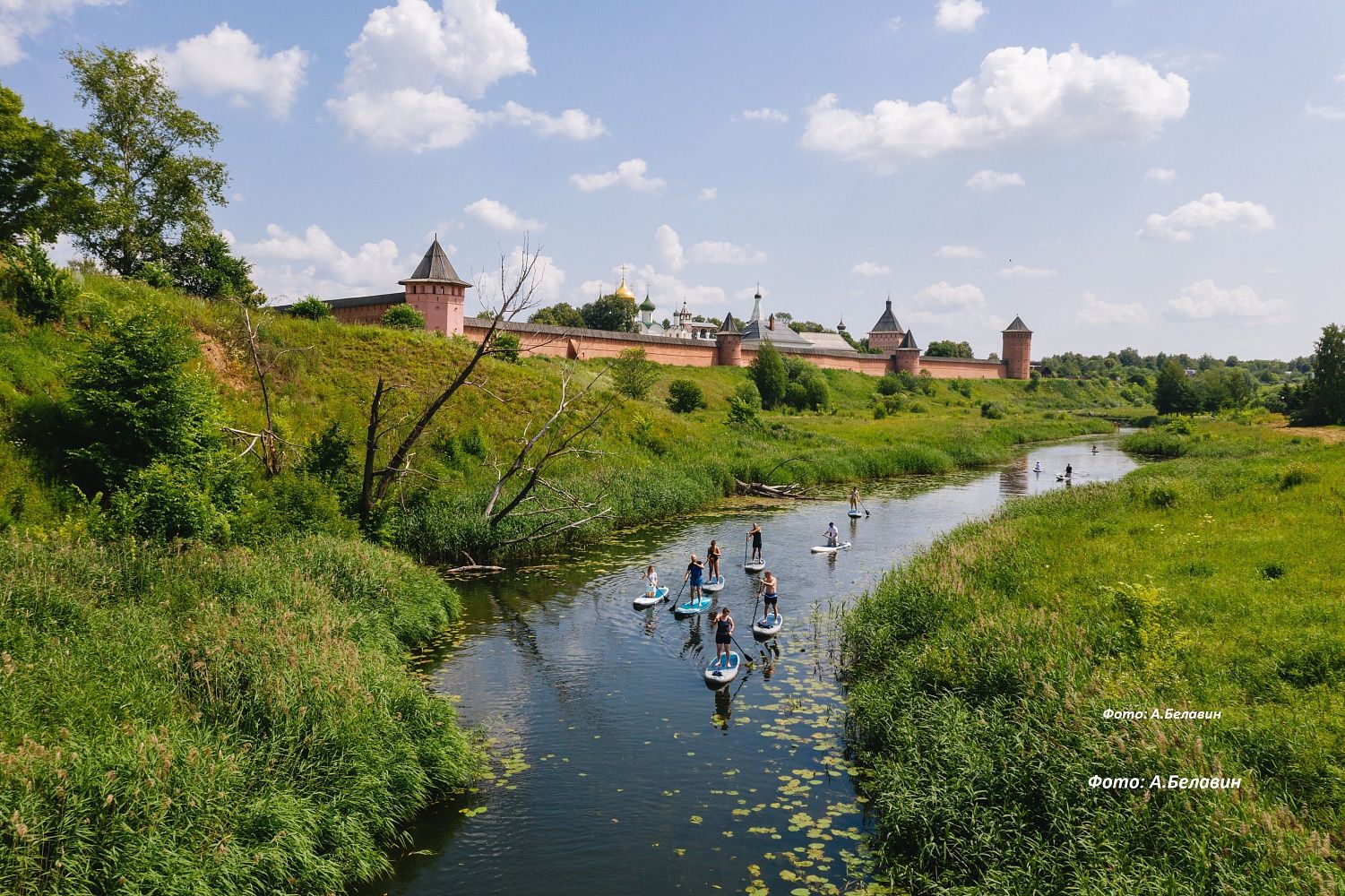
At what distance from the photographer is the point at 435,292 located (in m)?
45.4

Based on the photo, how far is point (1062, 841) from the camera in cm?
768

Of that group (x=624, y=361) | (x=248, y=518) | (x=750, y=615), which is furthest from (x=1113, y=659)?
(x=624, y=361)

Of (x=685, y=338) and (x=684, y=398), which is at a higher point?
(x=685, y=338)

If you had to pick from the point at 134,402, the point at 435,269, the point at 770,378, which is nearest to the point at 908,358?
the point at 770,378

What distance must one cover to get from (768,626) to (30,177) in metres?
27.9

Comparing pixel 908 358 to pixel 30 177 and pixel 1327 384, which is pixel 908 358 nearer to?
pixel 1327 384

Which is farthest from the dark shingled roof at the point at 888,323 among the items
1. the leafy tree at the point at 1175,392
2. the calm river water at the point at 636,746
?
the calm river water at the point at 636,746

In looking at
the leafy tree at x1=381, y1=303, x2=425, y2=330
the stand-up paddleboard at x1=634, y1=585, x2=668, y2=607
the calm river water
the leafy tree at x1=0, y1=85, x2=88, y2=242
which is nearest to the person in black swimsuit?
the calm river water

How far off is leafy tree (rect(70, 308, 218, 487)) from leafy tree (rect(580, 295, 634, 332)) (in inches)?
3396

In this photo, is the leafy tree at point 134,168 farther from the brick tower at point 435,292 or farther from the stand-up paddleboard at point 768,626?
the stand-up paddleboard at point 768,626

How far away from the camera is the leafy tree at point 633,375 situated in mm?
44125

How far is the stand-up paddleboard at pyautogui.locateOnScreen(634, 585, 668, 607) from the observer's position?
17.7 m

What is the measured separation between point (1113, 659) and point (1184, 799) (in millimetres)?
3229

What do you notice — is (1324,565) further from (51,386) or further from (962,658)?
(51,386)
